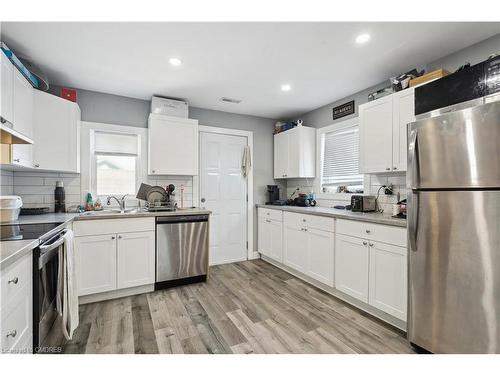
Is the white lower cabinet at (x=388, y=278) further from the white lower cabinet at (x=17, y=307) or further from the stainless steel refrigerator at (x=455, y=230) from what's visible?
the white lower cabinet at (x=17, y=307)

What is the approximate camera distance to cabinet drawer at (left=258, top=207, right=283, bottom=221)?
3.53m

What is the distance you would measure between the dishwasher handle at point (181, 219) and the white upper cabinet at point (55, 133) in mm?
1157

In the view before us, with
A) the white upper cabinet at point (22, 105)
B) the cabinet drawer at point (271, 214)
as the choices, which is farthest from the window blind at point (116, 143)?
the cabinet drawer at point (271, 214)

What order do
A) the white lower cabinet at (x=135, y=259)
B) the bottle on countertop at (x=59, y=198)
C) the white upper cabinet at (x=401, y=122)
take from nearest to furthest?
1. the white upper cabinet at (x=401, y=122)
2. the white lower cabinet at (x=135, y=259)
3. the bottle on countertop at (x=59, y=198)

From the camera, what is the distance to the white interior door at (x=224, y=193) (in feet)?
12.4

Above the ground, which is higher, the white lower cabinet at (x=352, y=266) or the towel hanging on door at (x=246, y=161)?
the towel hanging on door at (x=246, y=161)

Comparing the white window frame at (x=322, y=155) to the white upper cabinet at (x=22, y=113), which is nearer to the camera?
the white upper cabinet at (x=22, y=113)

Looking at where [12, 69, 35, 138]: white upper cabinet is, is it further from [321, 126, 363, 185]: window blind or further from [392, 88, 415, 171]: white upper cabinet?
[321, 126, 363, 185]: window blind

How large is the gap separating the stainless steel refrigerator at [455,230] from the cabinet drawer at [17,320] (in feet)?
7.84

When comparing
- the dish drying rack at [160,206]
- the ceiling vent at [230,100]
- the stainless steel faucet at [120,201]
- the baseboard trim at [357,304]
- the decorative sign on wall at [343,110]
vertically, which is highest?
the ceiling vent at [230,100]

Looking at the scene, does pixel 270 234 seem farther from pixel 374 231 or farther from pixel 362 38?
pixel 362 38

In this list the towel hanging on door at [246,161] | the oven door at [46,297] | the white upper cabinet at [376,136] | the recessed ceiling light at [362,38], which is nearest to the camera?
the oven door at [46,297]

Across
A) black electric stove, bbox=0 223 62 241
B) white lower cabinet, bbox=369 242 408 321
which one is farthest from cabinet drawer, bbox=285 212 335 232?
black electric stove, bbox=0 223 62 241

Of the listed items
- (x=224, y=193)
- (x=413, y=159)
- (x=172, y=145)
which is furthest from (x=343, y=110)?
(x=172, y=145)
